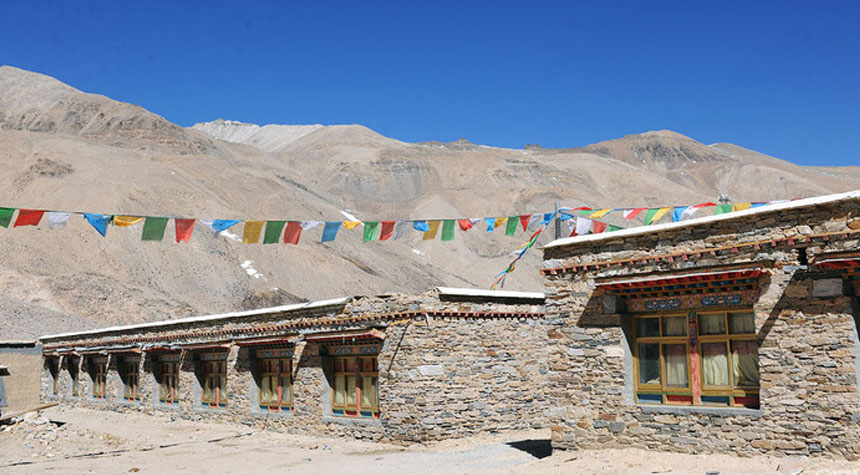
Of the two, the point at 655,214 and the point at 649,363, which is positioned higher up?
the point at 655,214

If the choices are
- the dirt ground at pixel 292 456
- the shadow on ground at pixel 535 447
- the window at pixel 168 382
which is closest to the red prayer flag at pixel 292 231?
the dirt ground at pixel 292 456

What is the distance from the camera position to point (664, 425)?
13.3 metres

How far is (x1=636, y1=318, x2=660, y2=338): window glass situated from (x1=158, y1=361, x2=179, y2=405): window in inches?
740

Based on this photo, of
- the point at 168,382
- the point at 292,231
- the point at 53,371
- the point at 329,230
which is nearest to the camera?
the point at 292,231

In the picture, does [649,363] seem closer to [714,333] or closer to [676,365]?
[676,365]

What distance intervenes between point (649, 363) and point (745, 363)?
1.75m

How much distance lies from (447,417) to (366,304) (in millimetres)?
3447

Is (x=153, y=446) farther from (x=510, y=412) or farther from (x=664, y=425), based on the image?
(x=664, y=425)

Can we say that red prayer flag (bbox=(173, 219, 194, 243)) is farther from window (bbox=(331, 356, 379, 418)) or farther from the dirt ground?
the dirt ground

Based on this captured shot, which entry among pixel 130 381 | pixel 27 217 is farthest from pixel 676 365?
pixel 130 381

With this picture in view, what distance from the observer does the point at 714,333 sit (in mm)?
13117

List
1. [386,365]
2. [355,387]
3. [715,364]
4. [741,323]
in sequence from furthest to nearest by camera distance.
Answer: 1. [355,387]
2. [386,365]
3. [715,364]
4. [741,323]

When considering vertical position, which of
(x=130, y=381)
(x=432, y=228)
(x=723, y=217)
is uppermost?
(x=432, y=228)

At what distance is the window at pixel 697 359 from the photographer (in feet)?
41.4
